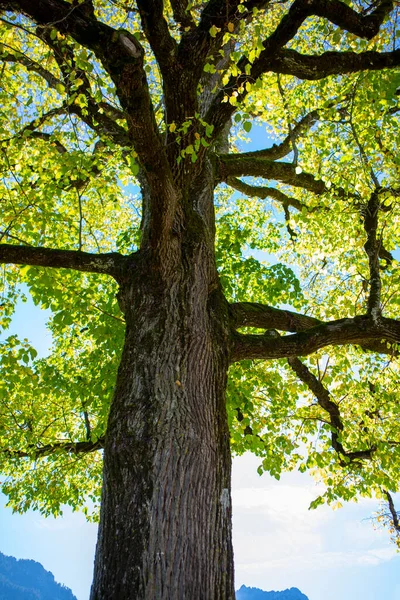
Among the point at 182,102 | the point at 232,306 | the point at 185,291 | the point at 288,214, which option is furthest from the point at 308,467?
the point at 182,102

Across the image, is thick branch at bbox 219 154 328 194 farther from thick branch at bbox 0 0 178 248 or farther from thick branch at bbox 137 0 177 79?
thick branch at bbox 0 0 178 248

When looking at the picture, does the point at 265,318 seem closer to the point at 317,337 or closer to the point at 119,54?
the point at 317,337

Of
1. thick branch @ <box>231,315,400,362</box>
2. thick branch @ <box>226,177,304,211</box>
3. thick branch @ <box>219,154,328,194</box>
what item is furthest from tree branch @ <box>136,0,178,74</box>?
thick branch @ <box>226,177,304,211</box>

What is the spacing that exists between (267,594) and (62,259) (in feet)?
613

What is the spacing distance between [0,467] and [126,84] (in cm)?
1060

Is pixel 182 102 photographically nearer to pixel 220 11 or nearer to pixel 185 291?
pixel 220 11

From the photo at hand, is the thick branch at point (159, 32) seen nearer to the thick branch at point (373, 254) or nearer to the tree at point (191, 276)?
the tree at point (191, 276)

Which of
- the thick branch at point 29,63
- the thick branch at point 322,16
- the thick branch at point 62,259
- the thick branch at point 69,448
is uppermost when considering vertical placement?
the thick branch at point 29,63

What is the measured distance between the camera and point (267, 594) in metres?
156

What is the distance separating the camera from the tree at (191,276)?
3438 mm

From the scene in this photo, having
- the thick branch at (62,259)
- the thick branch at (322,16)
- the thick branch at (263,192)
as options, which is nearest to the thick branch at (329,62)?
the thick branch at (322,16)

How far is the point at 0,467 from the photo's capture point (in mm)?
11125

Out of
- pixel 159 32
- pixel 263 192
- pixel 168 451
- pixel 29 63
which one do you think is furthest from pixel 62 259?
pixel 263 192

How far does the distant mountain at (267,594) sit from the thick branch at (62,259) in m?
163
